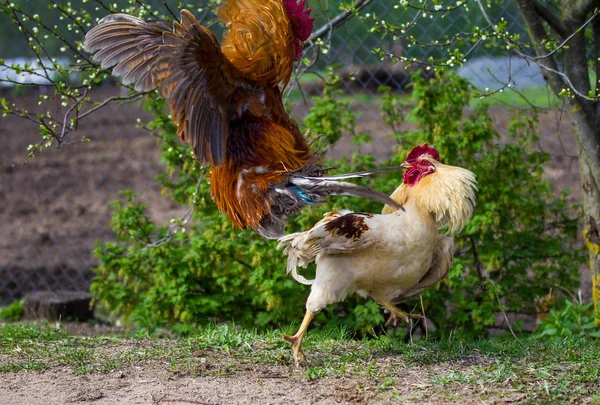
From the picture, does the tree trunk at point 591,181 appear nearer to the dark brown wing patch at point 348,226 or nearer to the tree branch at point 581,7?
the tree branch at point 581,7

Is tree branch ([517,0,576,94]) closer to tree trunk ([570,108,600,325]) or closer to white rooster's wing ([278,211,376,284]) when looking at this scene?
tree trunk ([570,108,600,325])

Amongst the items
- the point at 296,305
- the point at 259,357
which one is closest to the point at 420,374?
the point at 259,357

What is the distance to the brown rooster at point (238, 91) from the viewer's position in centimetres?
394

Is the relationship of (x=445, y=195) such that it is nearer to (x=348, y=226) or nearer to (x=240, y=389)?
(x=348, y=226)

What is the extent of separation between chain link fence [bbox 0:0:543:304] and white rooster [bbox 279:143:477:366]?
3456 mm

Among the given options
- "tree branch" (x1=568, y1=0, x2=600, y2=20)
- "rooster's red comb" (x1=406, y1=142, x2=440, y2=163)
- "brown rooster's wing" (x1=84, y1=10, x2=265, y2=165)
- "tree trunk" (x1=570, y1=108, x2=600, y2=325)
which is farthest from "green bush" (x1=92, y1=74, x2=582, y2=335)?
"brown rooster's wing" (x1=84, y1=10, x2=265, y2=165)

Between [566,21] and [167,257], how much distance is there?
3611 mm

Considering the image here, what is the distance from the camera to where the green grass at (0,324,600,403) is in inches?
149

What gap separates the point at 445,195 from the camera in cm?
438

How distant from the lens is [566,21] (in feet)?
17.7

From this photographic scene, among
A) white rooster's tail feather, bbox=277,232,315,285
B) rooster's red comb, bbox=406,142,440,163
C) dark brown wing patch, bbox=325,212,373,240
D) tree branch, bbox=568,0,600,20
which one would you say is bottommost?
white rooster's tail feather, bbox=277,232,315,285

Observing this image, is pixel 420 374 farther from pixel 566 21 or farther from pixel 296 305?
pixel 566 21

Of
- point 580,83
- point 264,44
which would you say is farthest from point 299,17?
point 580,83

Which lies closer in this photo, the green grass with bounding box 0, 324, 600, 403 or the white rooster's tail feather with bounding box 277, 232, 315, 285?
the green grass with bounding box 0, 324, 600, 403
